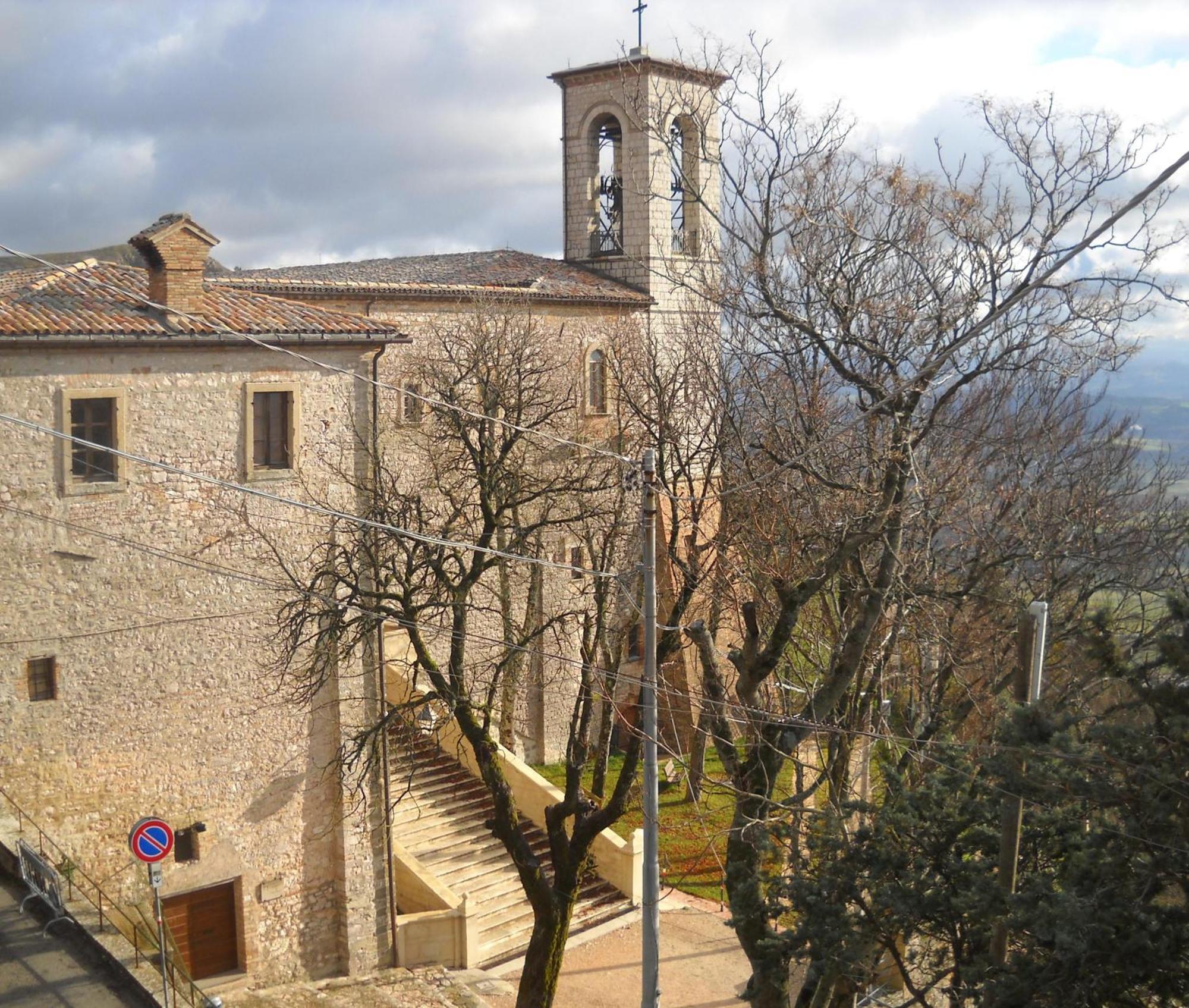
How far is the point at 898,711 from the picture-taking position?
1544cm

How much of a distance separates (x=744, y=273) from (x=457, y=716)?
588 cm

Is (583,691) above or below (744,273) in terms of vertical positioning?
below

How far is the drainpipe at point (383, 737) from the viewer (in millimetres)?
15219

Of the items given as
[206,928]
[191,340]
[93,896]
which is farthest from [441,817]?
[191,340]

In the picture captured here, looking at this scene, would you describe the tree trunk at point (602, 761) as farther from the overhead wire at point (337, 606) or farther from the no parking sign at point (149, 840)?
the no parking sign at point (149, 840)

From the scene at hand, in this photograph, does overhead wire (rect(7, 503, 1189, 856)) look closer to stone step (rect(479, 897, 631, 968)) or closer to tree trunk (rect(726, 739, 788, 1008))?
tree trunk (rect(726, 739, 788, 1008))

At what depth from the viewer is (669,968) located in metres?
16.5

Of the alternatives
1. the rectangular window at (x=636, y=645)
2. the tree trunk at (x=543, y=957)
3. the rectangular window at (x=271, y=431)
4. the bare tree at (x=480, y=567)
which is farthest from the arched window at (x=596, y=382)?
the tree trunk at (x=543, y=957)

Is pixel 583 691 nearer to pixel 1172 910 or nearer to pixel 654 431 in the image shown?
pixel 654 431

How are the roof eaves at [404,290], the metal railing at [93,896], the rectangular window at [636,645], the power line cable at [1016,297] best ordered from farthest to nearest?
the rectangular window at [636,645] < the roof eaves at [404,290] < the metal railing at [93,896] < the power line cable at [1016,297]

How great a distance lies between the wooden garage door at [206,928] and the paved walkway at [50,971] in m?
3.70

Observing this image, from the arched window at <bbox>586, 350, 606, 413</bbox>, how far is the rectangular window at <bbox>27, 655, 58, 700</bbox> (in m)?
12.9

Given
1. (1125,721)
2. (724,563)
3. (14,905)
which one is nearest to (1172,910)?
(1125,721)

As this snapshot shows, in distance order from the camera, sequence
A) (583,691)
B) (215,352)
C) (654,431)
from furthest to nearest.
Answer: (654,431) → (583,691) → (215,352)
